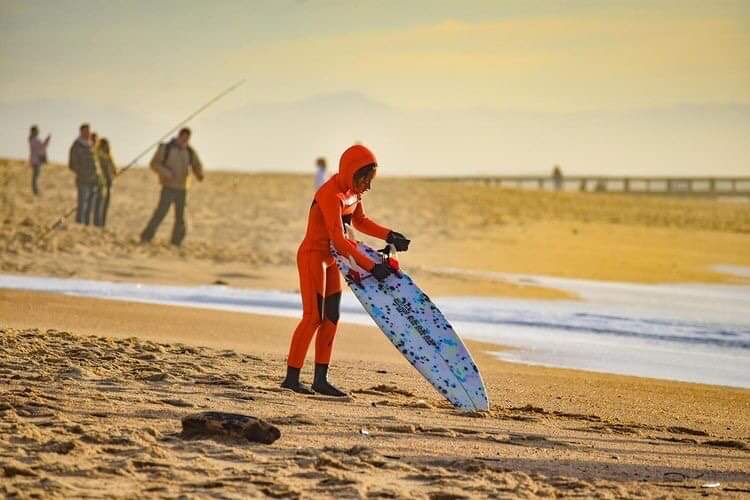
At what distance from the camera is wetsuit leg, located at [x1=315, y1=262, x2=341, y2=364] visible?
29.6 ft

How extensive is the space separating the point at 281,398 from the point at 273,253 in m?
14.3

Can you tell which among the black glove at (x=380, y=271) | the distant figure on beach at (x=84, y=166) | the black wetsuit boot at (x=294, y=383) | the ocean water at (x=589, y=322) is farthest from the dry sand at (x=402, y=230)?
the black glove at (x=380, y=271)

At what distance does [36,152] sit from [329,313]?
79.8 ft

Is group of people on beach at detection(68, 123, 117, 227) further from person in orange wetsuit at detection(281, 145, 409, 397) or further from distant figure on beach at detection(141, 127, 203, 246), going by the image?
person in orange wetsuit at detection(281, 145, 409, 397)

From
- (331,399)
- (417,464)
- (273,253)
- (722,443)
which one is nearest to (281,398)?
(331,399)

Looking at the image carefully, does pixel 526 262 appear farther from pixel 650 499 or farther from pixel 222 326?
pixel 650 499

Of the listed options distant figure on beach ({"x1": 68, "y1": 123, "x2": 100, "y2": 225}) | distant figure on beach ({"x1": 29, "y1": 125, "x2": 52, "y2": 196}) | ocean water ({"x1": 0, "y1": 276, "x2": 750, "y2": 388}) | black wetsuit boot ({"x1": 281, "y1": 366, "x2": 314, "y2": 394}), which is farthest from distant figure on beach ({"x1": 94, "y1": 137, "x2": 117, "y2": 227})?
black wetsuit boot ({"x1": 281, "y1": 366, "x2": 314, "y2": 394})

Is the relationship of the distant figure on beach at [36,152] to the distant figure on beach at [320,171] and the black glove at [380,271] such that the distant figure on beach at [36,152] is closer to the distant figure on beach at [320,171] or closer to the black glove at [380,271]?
the distant figure on beach at [320,171]

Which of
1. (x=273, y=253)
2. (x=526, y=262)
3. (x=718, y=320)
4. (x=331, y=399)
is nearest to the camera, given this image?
(x=331, y=399)

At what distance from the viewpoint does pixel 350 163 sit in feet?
28.8

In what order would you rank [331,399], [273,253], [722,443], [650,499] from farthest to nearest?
[273,253] < [331,399] < [722,443] < [650,499]

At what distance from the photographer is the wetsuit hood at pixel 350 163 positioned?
877 cm

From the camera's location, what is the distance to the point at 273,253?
75.4 feet

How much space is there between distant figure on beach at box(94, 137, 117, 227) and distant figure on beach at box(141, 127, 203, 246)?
270cm
